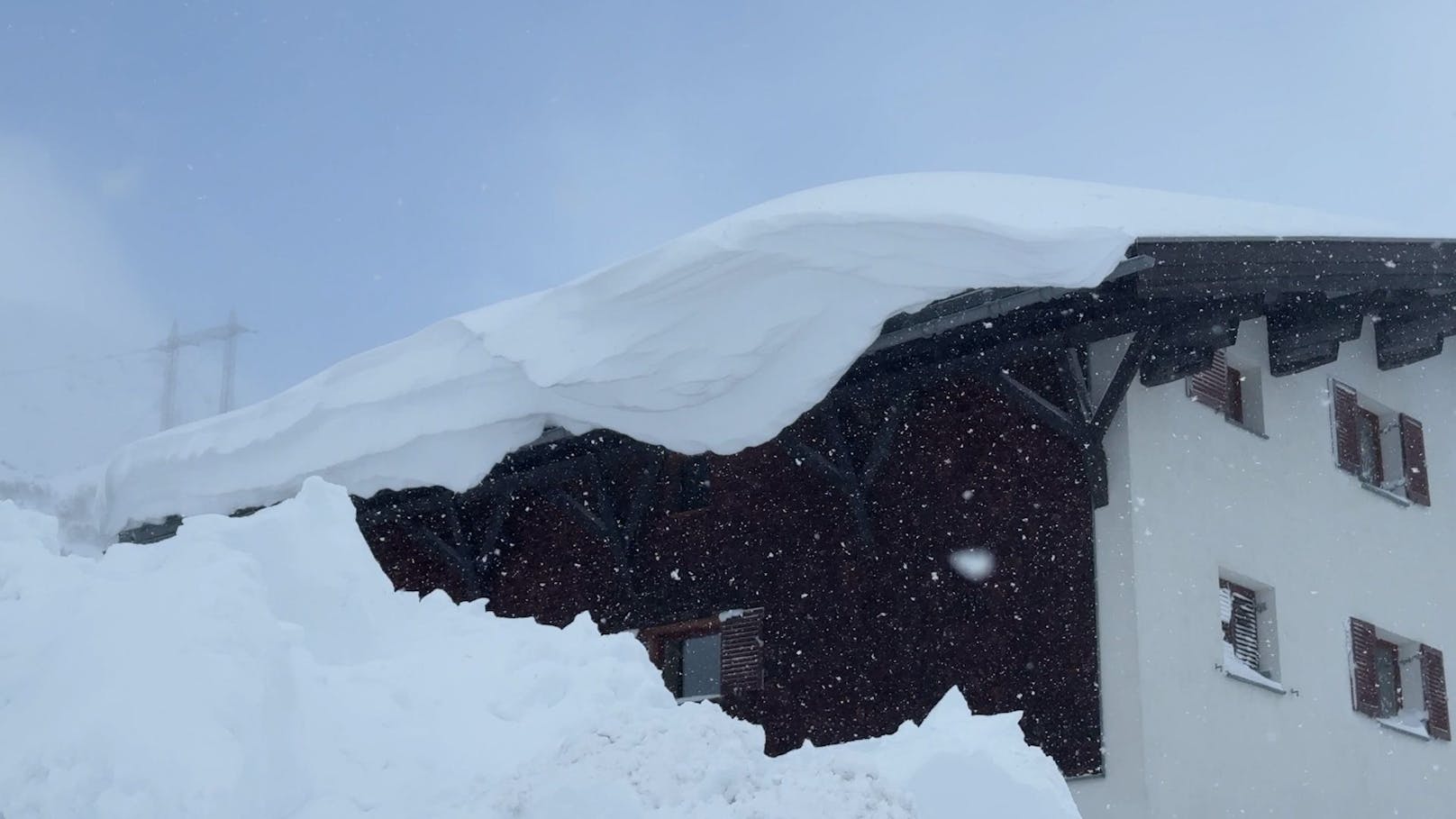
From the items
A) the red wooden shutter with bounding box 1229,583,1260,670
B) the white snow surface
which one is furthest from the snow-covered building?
the white snow surface

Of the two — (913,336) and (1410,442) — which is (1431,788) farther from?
(913,336)

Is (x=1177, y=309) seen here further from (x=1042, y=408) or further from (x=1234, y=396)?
(x=1234, y=396)

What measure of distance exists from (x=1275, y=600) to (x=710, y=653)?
4.14 metres

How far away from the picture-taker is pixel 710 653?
38.3 ft

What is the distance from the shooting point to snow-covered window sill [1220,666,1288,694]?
9.84 meters

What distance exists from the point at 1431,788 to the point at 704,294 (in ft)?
22.8

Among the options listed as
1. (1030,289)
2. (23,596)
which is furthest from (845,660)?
(23,596)

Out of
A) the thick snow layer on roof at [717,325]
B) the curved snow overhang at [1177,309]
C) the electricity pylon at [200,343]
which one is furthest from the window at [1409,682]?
the electricity pylon at [200,343]

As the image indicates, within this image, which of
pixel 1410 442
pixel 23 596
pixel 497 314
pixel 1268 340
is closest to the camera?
pixel 23 596

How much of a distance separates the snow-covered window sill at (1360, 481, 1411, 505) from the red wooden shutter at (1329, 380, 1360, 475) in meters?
0.14

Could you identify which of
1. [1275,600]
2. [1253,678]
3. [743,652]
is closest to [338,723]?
[743,652]

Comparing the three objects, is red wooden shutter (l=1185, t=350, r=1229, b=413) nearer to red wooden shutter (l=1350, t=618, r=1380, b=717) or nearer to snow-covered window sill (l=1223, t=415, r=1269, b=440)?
snow-covered window sill (l=1223, t=415, r=1269, b=440)

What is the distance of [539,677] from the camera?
4367 mm

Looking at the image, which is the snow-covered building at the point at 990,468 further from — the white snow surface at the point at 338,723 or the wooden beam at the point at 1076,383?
the white snow surface at the point at 338,723
